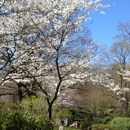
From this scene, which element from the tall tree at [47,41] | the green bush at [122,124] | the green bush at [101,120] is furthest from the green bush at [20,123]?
the green bush at [101,120]

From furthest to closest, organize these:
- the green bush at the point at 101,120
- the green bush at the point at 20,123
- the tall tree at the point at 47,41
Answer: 1. the green bush at the point at 101,120
2. the tall tree at the point at 47,41
3. the green bush at the point at 20,123

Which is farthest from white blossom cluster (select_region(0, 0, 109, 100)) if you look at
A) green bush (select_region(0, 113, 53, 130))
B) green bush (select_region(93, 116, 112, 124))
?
green bush (select_region(93, 116, 112, 124))

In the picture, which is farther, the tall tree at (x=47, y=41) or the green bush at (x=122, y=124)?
the green bush at (x=122, y=124)

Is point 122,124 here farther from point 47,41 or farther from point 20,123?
point 20,123

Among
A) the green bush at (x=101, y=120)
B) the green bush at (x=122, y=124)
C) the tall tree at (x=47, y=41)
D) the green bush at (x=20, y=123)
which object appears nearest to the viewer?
the green bush at (x=20, y=123)

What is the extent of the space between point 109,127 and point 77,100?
487 inches

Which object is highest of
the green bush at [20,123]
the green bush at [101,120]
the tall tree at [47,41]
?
the tall tree at [47,41]

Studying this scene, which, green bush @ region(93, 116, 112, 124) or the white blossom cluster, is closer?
the white blossom cluster

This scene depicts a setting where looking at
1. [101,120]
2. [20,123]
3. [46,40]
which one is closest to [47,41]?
[46,40]

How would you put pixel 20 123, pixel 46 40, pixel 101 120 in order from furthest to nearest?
pixel 101 120 < pixel 46 40 < pixel 20 123

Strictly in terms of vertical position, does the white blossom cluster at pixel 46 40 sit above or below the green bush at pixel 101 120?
above

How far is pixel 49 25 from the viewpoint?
10336mm

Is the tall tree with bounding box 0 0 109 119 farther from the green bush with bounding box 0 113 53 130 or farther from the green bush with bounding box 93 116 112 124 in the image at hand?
the green bush with bounding box 93 116 112 124

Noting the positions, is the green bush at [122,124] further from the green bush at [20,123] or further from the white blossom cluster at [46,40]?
the green bush at [20,123]
